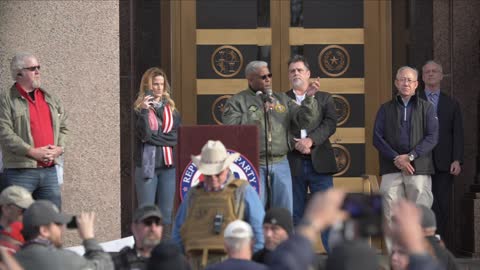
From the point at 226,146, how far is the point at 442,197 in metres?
2.91

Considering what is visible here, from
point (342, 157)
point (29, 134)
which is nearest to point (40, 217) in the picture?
point (29, 134)

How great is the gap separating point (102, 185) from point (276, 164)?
7.20 feet

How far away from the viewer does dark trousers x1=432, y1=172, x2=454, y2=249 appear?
14164 mm

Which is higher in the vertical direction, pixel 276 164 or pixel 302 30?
pixel 302 30

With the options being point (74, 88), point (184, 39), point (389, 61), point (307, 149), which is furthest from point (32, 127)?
point (389, 61)

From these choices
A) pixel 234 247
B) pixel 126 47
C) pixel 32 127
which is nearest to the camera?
pixel 234 247

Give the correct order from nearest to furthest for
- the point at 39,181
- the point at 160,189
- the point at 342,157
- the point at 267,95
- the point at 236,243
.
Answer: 1. the point at 236,243
2. the point at 39,181
3. the point at 267,95
4. the point at 160,189
5. the point at 342,157

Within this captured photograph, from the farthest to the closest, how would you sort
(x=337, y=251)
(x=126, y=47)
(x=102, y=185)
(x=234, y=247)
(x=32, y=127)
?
(x=126, y=47) < (x=102, y=185) < (x=32, y=127) < (x=234, y=247) < (x=337, y=251)

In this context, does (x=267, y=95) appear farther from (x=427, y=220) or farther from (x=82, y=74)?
(x=427, y=220)

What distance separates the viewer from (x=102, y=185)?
14.4 metres

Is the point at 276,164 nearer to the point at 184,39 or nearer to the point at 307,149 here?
the point at 307,149

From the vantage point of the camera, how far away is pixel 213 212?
11.0 m

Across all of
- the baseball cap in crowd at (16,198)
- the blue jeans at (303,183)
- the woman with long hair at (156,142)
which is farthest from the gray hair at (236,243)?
the blue jeans at (303,183)

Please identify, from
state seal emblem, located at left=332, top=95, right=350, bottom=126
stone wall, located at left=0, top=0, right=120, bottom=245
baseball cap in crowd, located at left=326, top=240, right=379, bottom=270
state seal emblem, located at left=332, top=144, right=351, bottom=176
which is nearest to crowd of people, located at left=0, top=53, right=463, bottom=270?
stone wall, located at left=0, top=0, right=120, bottom=245
